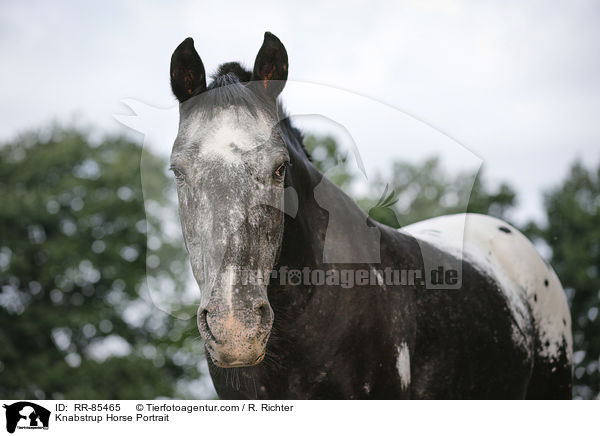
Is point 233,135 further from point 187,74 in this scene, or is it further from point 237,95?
point 187,74

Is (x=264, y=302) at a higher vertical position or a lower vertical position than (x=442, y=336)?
higher

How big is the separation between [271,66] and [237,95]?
288 mm

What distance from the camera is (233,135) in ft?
7.61

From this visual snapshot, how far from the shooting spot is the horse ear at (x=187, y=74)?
2566mm

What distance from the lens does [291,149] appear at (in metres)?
2.68

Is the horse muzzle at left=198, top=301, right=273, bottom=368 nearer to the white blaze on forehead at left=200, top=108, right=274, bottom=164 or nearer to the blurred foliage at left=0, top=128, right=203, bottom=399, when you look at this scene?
the white blaze on forehead at left=200, top=108, right=274, bottom=164

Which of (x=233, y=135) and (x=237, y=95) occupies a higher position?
(x=237, y=95)

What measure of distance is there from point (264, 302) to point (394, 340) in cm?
97

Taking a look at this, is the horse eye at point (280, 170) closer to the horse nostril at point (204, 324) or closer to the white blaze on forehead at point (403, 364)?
the horse nostril at point (204, 324)

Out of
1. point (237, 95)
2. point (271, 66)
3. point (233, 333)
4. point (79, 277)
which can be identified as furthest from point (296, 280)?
point (79, 277)
